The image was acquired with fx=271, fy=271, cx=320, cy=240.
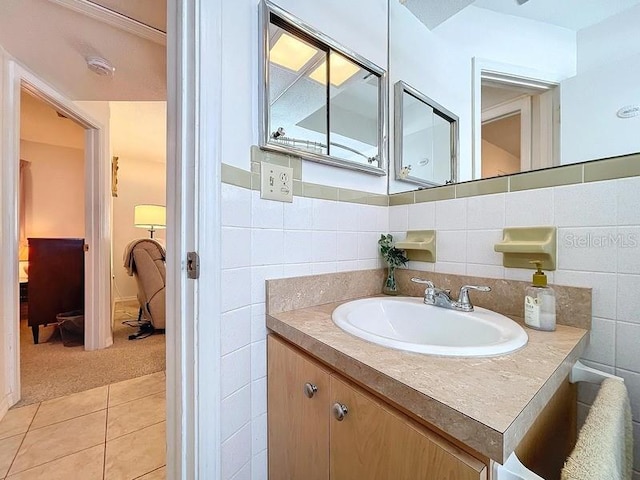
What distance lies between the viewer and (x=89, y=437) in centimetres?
124

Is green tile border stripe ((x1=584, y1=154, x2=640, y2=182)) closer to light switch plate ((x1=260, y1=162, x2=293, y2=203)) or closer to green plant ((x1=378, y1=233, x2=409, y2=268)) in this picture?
green plant ((x1=378, y1=233, x2=409, y2=268))

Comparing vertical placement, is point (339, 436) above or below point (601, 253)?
below

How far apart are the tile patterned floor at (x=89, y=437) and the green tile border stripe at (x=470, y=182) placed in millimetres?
1220

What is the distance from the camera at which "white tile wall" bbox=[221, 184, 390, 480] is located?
72 cm

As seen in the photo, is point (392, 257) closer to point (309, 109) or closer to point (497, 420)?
point (309, 109)

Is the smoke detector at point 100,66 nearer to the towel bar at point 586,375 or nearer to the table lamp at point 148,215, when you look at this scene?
the table lamp at point 148,215

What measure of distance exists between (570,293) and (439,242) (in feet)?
1.25

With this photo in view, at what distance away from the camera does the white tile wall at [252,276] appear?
718 millimetres

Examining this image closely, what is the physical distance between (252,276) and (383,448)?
50 cm

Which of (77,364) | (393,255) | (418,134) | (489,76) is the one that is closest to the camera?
(489,76)

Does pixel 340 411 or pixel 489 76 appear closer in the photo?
pixel 340 411

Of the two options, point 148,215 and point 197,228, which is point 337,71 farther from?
point 148,215

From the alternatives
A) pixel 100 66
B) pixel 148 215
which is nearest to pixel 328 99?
pixel 100 66

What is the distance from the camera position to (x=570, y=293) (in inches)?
27.8
